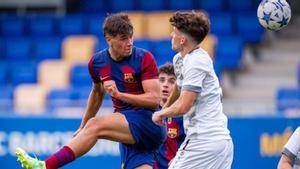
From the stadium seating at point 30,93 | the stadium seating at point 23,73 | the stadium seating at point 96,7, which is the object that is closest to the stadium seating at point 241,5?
the stadium seating at point 96,7

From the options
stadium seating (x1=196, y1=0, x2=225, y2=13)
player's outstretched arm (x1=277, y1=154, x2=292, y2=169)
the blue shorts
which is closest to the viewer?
player's outstretched arm (x1=277, y1=154, x2=292, y2=169)

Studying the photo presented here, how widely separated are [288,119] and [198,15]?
4.93m

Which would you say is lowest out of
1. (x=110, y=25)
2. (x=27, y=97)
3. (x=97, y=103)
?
(x=27, y=97)

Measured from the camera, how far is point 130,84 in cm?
752

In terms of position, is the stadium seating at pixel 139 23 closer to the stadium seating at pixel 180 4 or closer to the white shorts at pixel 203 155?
the stadium seating at pixel 180 4

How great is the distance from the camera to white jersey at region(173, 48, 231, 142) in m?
6.64

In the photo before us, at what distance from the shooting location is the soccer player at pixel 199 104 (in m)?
6.64

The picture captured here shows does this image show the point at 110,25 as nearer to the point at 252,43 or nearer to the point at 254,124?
the point at 254,124

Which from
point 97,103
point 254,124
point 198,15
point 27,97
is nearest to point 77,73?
point 27,97

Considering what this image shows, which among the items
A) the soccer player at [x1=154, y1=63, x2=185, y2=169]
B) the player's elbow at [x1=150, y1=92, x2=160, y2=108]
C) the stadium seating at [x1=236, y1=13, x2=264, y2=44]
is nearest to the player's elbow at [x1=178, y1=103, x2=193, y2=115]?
the player's elbow at [x1=150, y1=92, x2=160, y2=108]

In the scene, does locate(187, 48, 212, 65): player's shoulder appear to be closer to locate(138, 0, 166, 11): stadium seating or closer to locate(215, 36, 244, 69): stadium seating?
locate(215, 36, 244, 69): stadium seating

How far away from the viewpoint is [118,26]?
23.9 feet

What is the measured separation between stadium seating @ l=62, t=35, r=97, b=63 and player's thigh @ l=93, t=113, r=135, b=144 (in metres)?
10.3

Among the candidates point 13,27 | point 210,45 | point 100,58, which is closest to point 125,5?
point 13,27
